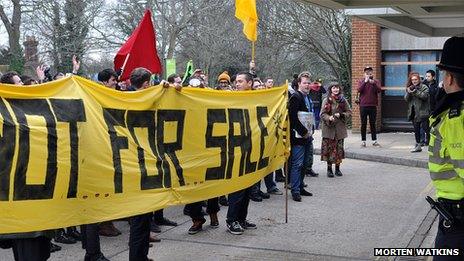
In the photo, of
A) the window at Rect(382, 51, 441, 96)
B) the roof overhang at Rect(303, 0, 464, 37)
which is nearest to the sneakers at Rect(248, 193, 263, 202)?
the roof overhang at Rect(303, 0, 464, 37)

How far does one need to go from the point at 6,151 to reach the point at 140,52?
9.86ft

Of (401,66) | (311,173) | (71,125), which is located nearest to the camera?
(71,125)

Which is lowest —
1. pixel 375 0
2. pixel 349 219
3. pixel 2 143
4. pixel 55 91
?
pixel 349 219

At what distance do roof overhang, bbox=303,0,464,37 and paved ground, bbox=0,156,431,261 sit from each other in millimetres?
2682

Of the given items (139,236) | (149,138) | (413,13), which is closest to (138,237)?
(139,236)

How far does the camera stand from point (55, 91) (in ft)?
15.3

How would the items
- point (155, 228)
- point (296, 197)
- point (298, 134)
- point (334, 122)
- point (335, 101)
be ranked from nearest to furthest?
1. point (155, 228)
2. point (298, 134)
3. point (296, 197)
4. point (334, 122)
5. point (335, 101)

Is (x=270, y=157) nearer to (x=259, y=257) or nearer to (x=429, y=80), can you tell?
(x=259, y=257)

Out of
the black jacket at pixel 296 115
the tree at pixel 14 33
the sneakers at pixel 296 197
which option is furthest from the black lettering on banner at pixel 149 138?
the tree at pixel 14 33

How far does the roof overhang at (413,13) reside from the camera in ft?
21.9

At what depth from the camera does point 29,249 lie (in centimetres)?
433

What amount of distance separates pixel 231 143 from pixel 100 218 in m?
2.12

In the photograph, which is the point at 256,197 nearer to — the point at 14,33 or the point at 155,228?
the point at 155,228

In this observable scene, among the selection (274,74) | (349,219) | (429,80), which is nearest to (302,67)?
(274,74)
